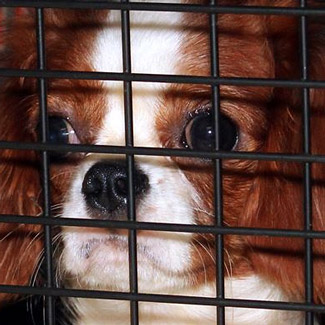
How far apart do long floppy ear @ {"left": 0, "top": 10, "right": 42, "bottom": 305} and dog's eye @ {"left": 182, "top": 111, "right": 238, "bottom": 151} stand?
274 millimetres

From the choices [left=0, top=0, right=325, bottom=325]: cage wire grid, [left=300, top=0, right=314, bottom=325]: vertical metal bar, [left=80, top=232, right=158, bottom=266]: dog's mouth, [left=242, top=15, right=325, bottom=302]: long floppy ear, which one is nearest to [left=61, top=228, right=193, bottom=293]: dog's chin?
[left=80, top=232, right=158, bottom=266]: dog's mouth

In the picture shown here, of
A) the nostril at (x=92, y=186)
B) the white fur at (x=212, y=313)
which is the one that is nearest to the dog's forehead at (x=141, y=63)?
the nostril at (x=92, y=186)

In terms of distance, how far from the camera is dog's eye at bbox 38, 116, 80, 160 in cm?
139

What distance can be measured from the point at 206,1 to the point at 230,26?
6 cm

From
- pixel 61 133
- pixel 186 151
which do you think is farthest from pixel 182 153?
pixel 61 133

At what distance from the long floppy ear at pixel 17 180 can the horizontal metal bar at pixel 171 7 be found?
0.47 metres

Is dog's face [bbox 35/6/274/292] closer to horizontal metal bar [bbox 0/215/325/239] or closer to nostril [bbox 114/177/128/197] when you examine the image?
nostril [bbox 114/177/128/197]

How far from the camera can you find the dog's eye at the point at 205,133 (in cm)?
133

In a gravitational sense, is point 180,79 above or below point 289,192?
above

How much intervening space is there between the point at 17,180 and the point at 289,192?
455 millimetres

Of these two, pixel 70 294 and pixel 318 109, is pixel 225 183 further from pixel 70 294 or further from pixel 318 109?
pixel 70 294

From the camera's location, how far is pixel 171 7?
0.89 meters

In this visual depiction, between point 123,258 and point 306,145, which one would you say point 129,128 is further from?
point 123,258

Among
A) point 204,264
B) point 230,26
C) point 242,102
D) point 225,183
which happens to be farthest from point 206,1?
point 204,264
